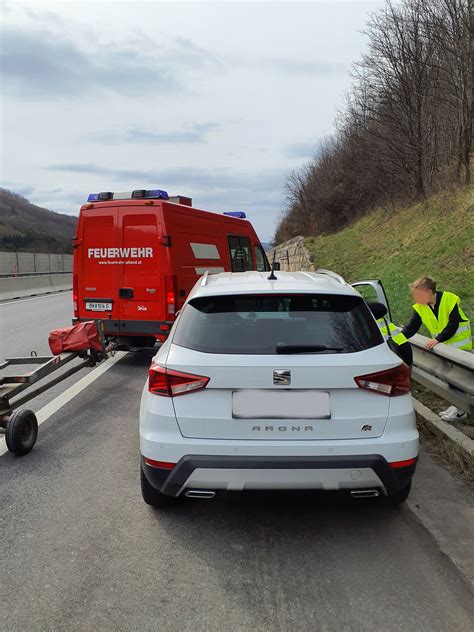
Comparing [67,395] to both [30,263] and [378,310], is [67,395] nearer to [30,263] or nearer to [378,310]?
[378,310]

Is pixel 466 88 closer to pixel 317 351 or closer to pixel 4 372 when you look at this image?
pixel 4 372

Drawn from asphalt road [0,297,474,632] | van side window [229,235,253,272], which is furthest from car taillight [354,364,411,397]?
van side window [229,235,253,272]

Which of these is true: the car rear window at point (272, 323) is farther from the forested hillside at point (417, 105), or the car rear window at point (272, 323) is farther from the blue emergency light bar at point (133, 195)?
the forested hillside at point (417, 105)

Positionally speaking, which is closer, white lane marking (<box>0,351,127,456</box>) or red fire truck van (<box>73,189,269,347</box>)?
white lane marking (<box>0,351,127,456</box>)

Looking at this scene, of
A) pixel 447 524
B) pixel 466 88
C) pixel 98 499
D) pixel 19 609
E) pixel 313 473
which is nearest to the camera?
pixel 19 609

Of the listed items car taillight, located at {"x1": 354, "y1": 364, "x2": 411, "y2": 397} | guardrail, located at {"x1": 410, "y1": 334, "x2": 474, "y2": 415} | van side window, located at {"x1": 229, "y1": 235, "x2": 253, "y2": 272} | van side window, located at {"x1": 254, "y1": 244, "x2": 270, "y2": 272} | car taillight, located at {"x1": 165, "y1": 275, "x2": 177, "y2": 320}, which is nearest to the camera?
car taillight, located at {"x1": 354, "y1": 364, "x2": 411, "y2": 397}

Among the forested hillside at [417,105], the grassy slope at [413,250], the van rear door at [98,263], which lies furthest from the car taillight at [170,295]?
the forested hillside at [417,105]

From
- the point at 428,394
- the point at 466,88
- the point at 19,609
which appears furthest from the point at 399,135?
the point at 19,609

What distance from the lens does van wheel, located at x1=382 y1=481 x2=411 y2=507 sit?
3.48m

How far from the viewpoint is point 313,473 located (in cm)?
305

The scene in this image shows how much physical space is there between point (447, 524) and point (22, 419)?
344cm

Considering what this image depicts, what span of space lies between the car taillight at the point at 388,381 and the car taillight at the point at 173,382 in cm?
92

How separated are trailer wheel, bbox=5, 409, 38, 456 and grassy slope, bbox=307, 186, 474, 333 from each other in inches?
316

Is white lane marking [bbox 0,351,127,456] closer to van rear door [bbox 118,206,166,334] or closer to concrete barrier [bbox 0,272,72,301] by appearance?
van rear door [bbox 118,206,166,334]
